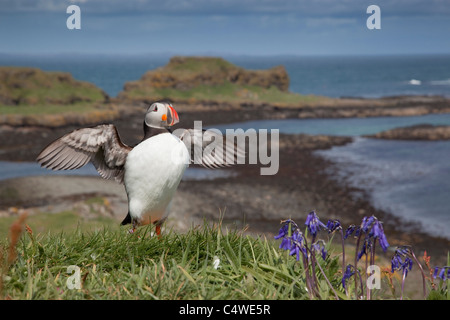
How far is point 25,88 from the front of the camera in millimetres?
66562

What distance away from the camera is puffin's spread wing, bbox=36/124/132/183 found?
5.86 metres

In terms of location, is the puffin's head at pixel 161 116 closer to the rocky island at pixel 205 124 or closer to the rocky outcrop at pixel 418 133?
the rocky island at pixel 205 124

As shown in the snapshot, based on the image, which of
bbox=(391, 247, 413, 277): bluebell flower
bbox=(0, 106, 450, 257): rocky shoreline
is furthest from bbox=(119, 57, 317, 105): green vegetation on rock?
bbox=(391, 247, 413, 277): bluebell flower

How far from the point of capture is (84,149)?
5.96 m

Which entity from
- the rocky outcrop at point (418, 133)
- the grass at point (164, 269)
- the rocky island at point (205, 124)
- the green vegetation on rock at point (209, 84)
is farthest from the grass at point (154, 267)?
the green vegetation on rock at point (209, 84)

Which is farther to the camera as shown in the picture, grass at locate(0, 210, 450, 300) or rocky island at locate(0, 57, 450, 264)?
rocky island at locate(0, 57, 450, 264)

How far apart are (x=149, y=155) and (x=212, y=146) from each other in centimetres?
74

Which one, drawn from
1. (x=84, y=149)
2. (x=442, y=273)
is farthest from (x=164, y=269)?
(x=442, y=273)

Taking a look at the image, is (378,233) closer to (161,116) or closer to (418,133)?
(161,116)

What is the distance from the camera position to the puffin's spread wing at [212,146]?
5840mm

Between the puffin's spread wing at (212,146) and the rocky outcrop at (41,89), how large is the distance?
60554 mm

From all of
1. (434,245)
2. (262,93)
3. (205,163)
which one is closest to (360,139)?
(434,245)

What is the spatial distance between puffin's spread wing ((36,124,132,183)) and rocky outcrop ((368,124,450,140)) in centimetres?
4238

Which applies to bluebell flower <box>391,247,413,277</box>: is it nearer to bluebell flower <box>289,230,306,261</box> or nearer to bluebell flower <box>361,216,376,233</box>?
bluebell flower <box>361,216,376,233</box>
